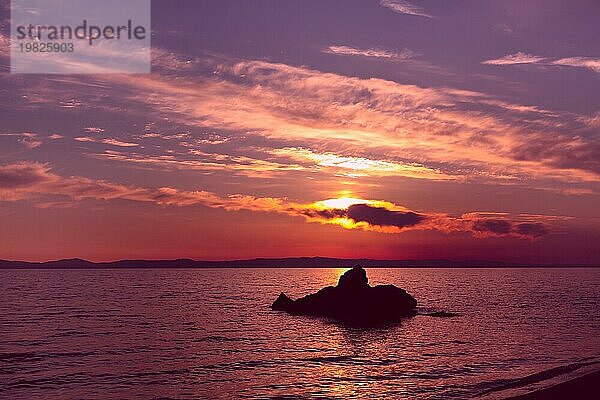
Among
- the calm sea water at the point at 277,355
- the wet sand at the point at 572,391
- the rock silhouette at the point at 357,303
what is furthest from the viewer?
the rock silhouette at the point at 357,303

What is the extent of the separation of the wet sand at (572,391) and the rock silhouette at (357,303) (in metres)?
44.8

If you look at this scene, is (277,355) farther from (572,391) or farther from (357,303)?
(357,303)

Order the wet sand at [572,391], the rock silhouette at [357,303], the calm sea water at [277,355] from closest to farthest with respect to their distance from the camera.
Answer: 1. the wet sand at [572,391]
2. the calm sea water at [277,355]
3. the rock silhouette at [357,303]

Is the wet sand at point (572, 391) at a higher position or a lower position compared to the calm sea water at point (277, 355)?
higher

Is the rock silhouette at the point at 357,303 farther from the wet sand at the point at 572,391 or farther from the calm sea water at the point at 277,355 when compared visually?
the wet sand at the point at 572,391

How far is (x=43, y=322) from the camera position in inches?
2547

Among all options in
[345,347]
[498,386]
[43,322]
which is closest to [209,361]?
[345,347]

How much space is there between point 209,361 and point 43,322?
34708 millimetres

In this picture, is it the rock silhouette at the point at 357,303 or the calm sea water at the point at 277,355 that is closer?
the calm sea water at the point at 277,355

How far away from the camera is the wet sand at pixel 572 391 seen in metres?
25.7

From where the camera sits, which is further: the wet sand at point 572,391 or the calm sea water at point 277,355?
the calm sea water at point 277,355

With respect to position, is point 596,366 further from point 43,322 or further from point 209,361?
point 43,322

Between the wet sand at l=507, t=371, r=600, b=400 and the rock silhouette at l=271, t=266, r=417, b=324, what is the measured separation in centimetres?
4485

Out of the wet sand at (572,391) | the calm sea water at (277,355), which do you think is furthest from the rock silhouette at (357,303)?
the wet sand at (572,391)
